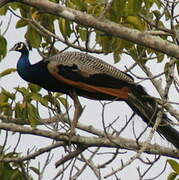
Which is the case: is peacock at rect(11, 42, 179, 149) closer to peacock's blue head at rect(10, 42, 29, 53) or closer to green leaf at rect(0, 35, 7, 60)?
peacock's blue head at rect(10, 42, 29, 53)

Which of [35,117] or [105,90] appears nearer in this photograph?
[35,117]

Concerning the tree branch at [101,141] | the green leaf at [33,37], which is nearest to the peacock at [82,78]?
the tree branch at [101,141]

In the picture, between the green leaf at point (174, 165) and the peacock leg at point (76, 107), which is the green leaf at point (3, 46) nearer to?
the peacock leg at point (76, 107)

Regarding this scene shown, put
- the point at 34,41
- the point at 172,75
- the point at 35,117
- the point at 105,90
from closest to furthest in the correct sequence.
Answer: the point at 172,75
the point at 35,117
the point at 34,41
the point at 105,90

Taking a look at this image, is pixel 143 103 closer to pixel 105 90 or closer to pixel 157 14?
pixel 105 90

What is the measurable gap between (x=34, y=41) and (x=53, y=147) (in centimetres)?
101

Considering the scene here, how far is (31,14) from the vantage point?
5512mm

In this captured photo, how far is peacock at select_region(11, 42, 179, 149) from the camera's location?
20.4 feet

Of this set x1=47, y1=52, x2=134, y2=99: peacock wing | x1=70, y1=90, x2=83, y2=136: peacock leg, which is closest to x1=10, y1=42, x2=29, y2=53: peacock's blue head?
x1=47, y1=52, x2=134, y2=99: peacock wing

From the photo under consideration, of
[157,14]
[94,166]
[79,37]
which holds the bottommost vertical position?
[94,166]

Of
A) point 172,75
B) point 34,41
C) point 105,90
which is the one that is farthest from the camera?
point 105,90

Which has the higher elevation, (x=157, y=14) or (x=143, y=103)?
(x=157, y=14)

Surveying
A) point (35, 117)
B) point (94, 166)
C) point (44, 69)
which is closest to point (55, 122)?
point (35, 117)

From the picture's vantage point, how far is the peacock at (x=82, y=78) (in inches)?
244
